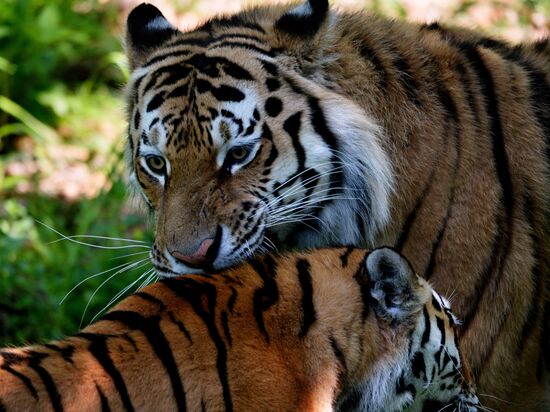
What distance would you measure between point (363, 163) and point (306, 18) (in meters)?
0.61

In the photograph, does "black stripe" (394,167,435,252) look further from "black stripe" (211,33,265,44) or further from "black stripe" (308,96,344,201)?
"black stripe" (211,33,265,44)

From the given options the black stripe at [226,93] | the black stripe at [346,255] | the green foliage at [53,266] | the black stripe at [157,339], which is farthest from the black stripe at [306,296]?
the green foliage at [53,266]

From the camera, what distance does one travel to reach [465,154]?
162 inches

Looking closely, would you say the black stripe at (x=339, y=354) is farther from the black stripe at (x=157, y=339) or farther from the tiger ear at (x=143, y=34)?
the tiger ear at (x=143, y=34)

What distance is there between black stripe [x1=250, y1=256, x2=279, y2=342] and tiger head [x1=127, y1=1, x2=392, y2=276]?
171mm

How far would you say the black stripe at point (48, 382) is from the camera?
3.04m

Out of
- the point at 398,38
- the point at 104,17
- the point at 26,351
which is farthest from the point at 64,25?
the point at 26,351

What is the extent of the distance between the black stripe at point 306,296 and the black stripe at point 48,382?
83cm

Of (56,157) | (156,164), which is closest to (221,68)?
(156,164)

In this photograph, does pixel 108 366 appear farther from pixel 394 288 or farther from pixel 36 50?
pixel 36 50

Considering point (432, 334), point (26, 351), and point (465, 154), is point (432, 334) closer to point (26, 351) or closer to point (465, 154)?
point (465, 154)

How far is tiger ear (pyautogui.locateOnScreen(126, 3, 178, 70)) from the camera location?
4469 mm

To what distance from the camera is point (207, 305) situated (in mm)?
3473

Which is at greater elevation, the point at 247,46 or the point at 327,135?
the point at 247,46
